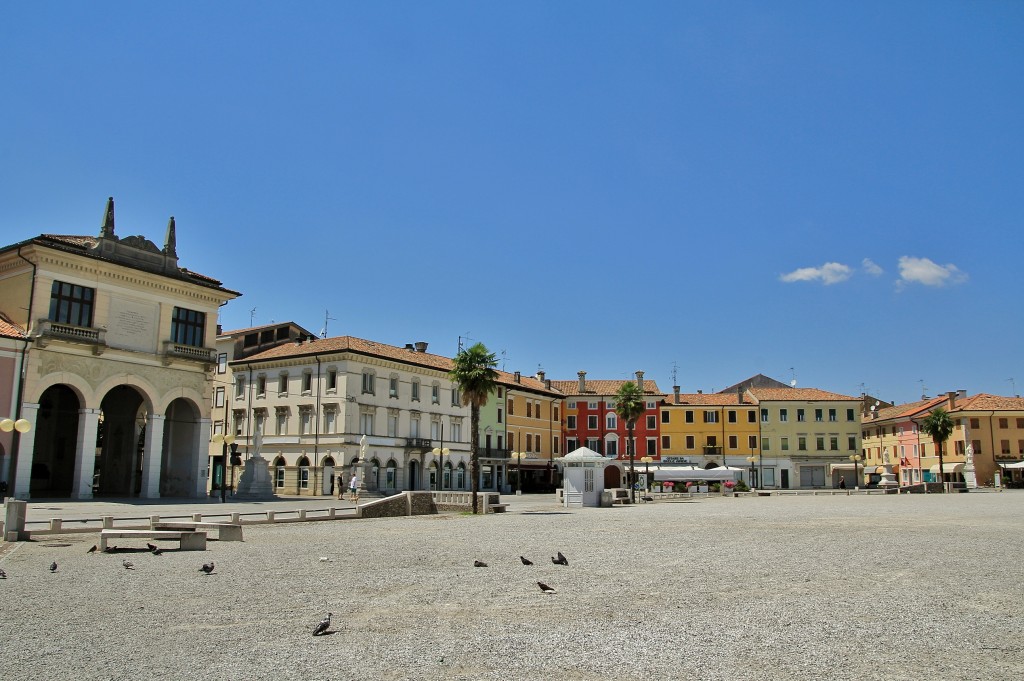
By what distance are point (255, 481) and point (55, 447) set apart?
1056cm

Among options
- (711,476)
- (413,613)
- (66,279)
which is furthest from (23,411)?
(711,476)

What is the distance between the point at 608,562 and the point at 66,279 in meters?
31.1

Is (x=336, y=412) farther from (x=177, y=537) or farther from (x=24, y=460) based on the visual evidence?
(x=177, y=537)

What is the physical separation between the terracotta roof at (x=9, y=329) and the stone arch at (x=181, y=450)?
8.58 metres

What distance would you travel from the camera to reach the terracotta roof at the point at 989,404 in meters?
79.6

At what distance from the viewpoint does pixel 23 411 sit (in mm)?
Answer: 34500

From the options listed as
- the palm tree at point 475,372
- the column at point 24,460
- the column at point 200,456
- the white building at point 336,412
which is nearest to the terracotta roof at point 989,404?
the white building at point 336,412

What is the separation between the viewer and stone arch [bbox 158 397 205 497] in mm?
42500

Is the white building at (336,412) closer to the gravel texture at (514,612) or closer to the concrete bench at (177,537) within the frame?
the concrete bench at (177,537)

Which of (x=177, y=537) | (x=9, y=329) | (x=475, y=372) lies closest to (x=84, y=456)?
(x=9, y=329)

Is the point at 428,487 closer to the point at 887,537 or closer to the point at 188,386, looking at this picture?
the point at 188,386

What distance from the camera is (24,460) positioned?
34.2 metres

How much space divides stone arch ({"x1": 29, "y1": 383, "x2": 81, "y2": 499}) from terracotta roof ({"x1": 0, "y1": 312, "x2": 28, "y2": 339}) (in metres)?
7.07

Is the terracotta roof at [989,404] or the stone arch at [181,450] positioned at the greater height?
the terracotta roof at [989,404]
